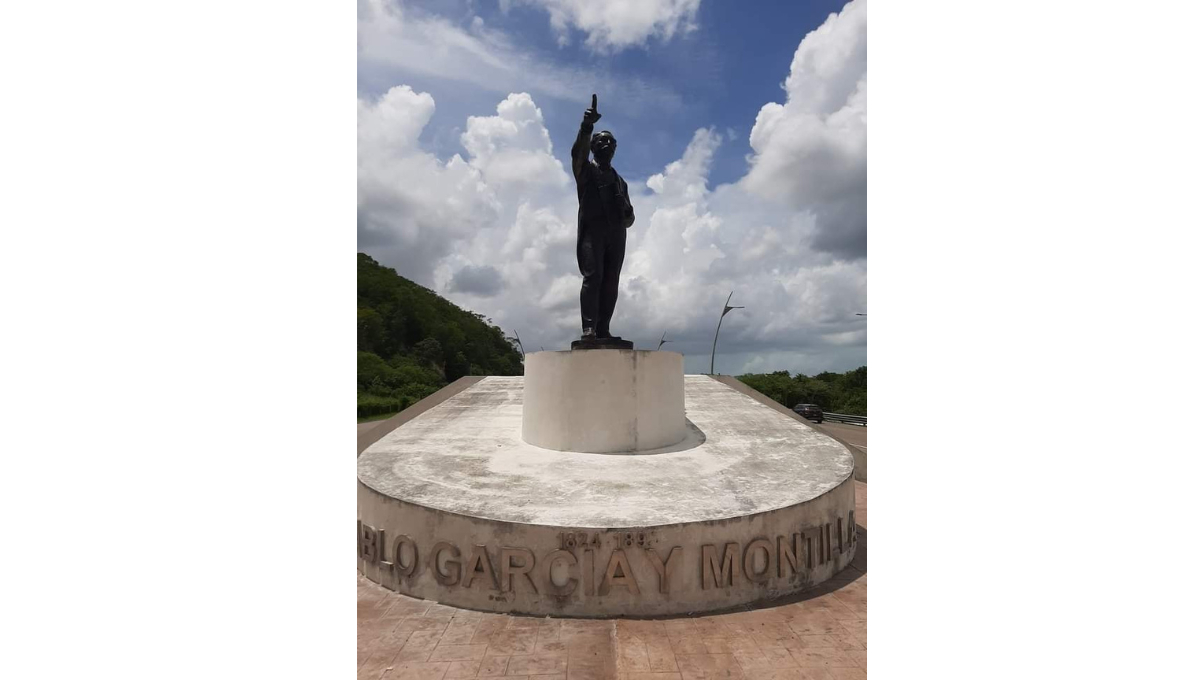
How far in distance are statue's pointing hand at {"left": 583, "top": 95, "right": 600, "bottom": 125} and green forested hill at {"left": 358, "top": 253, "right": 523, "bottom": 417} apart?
28.5 meters

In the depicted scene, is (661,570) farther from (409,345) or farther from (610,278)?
(409,345)

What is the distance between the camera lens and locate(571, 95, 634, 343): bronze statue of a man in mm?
7430

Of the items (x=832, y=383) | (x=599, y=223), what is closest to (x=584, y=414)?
(x=599, y=223)

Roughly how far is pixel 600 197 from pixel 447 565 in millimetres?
4829

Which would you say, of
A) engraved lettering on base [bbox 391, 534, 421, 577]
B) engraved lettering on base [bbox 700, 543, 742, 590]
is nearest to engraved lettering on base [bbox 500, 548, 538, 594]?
engraved lettering on base [bbox 391, 534, 421, 577]

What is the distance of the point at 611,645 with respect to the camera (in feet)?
13.2

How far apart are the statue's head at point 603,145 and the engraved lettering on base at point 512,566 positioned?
4.93 meters

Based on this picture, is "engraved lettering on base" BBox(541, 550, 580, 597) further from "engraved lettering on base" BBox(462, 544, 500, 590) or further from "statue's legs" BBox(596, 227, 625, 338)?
"statue's legs" BBox(596, 227, 625, 338)

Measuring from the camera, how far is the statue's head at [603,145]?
7.16 meters

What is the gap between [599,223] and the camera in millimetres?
7543

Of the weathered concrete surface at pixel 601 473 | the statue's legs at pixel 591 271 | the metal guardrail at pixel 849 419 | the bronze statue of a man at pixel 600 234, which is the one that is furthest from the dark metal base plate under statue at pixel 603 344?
the metal guardrail at pixel 849 419

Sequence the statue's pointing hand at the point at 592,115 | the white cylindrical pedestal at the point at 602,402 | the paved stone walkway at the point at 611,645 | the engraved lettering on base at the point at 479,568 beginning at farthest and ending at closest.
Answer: the white cylindrical pedestal at the point at 602,402 < the statue's pointing hand at the point at 592,115 < the engraved lettering on base at the point at 479,568 < the paved stone walkway at the point at 611,645

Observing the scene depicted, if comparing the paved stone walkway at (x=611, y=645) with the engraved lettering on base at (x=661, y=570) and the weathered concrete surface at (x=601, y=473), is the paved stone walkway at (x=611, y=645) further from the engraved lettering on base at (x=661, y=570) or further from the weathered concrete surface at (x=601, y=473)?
the weathered concrete surface at (x=601, y=473)

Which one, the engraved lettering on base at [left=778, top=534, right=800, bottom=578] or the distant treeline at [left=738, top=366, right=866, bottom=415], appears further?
the distant treeline at [left=738, top=366, right=866, bottom=415]
